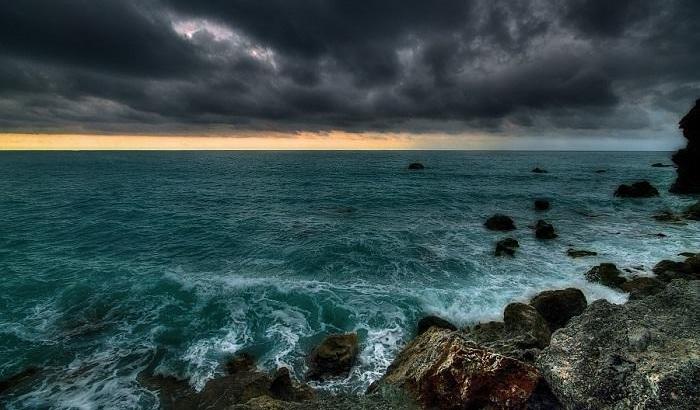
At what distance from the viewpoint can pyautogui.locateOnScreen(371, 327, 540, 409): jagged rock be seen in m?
7.49

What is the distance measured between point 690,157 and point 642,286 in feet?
172

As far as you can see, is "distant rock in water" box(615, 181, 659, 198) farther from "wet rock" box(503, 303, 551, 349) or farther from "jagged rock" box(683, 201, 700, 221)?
"wet rock" box(503, 303, 551, 349)

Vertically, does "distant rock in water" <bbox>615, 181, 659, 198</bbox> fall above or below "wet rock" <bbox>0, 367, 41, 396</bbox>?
above

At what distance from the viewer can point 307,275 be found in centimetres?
2356

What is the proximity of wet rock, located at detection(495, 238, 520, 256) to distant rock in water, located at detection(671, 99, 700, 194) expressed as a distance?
145 ft

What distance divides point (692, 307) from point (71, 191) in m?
83.5

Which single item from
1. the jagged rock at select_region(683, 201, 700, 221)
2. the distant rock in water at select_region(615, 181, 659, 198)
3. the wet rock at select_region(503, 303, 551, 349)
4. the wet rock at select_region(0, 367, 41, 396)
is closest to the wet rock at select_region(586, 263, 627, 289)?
the wet rock at select_region(503, 303, 551, 349)

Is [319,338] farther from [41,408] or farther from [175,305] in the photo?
[41,408]

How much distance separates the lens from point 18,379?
13.4m

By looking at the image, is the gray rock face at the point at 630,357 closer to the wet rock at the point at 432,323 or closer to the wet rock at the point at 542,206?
the wet rock at the point at 432,323

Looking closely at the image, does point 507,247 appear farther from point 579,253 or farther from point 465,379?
point 465,379

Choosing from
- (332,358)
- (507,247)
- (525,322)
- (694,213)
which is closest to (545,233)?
(507,247)

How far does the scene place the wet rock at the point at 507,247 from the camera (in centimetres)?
2711

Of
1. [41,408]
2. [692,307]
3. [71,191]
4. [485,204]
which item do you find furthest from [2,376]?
[71,191]
